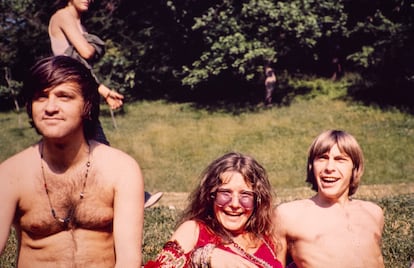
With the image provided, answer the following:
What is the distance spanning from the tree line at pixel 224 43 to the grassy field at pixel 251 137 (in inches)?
79.8


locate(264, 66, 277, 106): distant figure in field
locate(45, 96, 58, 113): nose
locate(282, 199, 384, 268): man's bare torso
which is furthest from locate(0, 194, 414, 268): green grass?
locate(264, 66, 277, 106): distant figure in field

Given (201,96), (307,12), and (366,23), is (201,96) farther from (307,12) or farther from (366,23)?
(366,23)

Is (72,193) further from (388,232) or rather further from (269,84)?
(269,84)

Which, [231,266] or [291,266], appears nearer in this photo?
[231,266]

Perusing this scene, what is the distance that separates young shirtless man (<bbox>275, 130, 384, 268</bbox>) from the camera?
3621 mm

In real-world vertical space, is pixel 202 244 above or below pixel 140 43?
below

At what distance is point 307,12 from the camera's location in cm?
2180

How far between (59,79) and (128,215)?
89cm

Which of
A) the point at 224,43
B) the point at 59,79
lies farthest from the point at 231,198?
the point at 224,43

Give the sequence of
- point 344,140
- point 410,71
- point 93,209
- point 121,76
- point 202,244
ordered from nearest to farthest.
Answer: point 93,209
point 202,244
point 344,140
point 410,71
point 121,76

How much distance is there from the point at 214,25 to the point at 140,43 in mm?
5839

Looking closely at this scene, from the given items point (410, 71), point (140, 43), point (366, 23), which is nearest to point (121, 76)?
point (140, 43)

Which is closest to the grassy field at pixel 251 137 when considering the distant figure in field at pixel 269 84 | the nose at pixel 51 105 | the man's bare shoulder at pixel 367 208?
the distant figure in field at pixel 269 84

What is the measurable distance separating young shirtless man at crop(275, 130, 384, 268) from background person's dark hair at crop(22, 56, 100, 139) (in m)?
1.70
